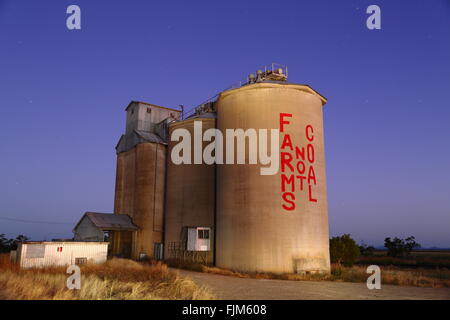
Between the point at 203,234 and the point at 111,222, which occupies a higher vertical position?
the point at 111,222

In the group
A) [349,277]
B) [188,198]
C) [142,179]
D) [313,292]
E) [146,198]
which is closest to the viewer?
[313,292]

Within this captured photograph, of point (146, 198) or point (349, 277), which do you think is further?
point (146, 198)

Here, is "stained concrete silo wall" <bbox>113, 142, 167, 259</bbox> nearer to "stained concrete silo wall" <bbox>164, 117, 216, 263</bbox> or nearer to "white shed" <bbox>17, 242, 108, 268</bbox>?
"stained concrete silo wall" <bbox>164, 117, 216, 263</bbox>

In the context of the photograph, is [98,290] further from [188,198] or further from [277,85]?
[188,198]

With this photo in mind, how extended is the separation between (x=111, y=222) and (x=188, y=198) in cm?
947

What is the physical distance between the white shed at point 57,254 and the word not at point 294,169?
596 inches

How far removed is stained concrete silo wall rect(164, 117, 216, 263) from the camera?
110ft

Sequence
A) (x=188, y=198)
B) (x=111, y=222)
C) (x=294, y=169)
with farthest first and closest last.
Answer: (x=111, y=222) < (x=188, y=198) < (x=294, y=169)

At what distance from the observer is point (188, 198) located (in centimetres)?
3512

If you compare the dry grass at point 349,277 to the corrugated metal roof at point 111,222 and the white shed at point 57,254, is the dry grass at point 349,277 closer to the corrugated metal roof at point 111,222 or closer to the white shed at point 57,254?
Answer: the white shed at point 57,254

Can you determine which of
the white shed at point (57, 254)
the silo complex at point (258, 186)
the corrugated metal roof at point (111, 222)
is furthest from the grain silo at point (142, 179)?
the white shed at point (57, 254)

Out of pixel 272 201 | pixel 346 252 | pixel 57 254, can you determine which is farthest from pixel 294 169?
pixel 57 254

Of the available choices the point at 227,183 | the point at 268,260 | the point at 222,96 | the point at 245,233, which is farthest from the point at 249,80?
the point at 268,260
